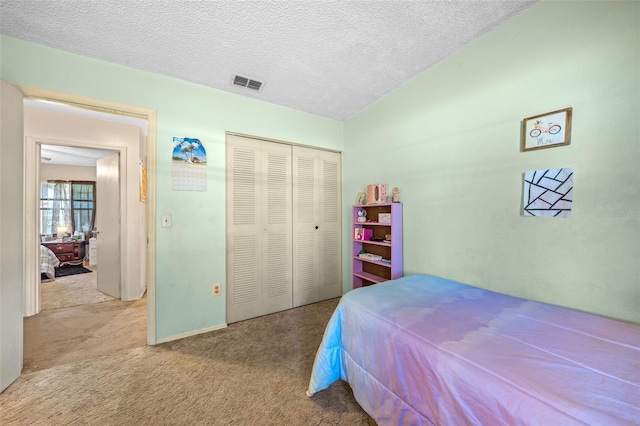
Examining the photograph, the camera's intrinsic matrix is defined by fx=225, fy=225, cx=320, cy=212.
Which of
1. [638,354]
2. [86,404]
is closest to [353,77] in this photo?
[638,354]

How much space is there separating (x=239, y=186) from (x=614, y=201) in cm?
279

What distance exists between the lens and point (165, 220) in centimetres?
208

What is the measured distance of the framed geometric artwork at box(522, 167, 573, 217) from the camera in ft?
4.46

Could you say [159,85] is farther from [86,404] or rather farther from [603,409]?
[603,409]

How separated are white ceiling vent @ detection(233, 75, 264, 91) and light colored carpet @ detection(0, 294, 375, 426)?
247cm

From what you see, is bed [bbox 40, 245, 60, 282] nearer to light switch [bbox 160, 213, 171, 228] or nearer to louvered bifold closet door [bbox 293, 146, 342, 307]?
light switch [bbox 160, 213, 171, 228]

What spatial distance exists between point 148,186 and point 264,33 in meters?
1.62

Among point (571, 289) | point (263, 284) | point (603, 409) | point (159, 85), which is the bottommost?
point (263, 284)

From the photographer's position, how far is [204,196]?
2.26 metres

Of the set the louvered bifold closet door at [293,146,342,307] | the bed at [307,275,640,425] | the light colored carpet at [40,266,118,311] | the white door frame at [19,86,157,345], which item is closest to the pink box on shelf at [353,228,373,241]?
the louvered bifold closet door at [293,146,342,307]

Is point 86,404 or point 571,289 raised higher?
point 571,289

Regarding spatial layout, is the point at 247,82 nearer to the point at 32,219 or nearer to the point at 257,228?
the point at 257,228

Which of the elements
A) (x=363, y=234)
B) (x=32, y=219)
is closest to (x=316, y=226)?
(x=363, y=234)

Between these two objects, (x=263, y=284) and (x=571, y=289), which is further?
(x=263, y=284)
